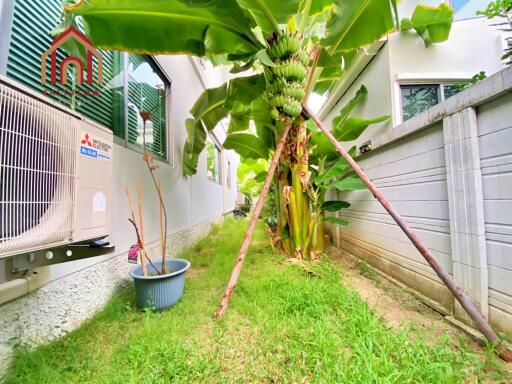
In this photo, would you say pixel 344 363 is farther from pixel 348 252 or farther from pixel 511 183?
pixel 348 252

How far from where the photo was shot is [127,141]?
99.0 inches

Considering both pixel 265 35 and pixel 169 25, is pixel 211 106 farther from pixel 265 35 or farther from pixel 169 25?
pixel 265 35

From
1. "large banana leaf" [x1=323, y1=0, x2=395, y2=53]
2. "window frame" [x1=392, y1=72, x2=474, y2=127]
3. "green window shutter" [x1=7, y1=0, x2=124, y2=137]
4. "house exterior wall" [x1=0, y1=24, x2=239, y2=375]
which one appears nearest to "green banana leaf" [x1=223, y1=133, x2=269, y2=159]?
"house exterior wall" [x1=0, y1=24, x2=239, y2=375]

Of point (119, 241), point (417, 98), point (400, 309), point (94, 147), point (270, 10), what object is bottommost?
point (400, 309)

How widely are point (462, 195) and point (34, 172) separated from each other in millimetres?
2819

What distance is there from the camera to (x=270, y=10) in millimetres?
1877

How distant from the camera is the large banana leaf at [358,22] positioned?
202 cm

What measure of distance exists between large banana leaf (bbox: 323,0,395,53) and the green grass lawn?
2646 mm

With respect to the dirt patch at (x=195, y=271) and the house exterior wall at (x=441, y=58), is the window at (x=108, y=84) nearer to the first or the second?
the dirt patch at (x=195, y=271)

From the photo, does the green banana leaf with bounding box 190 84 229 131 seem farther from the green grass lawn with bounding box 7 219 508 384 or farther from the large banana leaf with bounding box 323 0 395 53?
the green grass lawn with bounding box 7 219 508 384

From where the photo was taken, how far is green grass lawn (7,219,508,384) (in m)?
1.26

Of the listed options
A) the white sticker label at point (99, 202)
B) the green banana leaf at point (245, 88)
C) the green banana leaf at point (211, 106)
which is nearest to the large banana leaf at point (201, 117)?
the green banana leaf at point (211, 106)

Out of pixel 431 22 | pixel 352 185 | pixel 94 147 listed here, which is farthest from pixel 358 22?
pixel 94 147

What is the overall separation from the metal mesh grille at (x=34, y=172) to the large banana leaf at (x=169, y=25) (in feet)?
3.97
